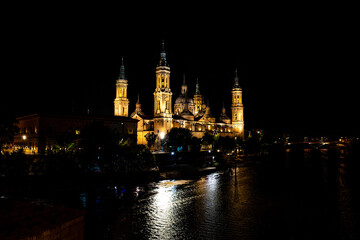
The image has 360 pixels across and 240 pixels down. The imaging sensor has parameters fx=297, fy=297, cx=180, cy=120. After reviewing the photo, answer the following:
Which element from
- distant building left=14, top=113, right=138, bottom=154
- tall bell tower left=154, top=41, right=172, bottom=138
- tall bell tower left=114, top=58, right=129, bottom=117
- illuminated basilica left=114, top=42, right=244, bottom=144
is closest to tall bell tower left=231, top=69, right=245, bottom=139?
illuminated basilica left=114, top=42, right=244, bottom=144

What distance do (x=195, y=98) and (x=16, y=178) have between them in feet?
313

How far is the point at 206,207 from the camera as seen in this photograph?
26.8m

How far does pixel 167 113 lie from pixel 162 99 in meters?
4.17

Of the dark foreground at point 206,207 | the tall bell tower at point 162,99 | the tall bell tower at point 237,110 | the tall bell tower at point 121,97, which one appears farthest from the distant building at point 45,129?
the tall bell tower at point 237,110

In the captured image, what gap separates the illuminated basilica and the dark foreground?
140 feet

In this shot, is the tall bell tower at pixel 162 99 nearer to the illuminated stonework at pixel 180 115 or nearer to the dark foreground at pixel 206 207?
the illuminated stonework at pixel 180 115

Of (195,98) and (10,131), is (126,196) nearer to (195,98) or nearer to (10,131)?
(10,131)

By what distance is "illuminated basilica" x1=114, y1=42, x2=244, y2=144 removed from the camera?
82.4 metres

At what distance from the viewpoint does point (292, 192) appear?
35094 mm

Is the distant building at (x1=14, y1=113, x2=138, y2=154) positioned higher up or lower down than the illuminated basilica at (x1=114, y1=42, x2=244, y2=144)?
lower down

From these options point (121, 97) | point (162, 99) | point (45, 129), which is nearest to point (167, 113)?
point (162, 99)

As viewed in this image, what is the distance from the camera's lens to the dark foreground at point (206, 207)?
20156 millimetres

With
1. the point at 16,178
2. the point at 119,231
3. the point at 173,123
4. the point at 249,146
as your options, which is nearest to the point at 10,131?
the point at 16,178

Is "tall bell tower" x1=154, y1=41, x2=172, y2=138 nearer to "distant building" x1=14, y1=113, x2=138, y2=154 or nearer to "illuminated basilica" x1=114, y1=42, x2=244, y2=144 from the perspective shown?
"illuminated basilica" x1=114, y1=42, x2=244, y2=144
